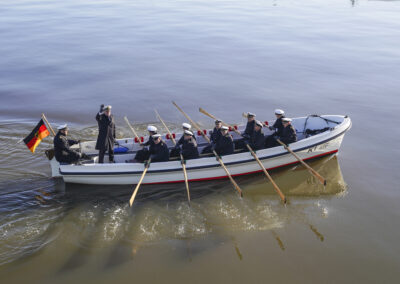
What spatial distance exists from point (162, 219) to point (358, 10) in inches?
1296

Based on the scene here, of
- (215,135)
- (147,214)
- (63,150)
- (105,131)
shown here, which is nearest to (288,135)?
(215,135)

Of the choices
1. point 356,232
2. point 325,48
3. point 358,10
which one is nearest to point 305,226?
point 356,232

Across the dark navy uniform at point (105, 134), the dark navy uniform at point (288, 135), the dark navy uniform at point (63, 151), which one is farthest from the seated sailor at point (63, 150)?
the dark navy uniform at point (288, 135)

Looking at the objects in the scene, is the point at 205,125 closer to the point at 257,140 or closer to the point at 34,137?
the point at 257,140

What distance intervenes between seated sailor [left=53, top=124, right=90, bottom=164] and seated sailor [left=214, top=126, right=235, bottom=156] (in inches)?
150

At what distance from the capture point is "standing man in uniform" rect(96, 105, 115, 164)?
31.3 ft

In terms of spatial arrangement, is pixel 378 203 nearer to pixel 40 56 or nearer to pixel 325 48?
pixel 325 48

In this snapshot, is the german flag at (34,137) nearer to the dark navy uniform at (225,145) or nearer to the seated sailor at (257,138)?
the dark navy uniform at (225,145)

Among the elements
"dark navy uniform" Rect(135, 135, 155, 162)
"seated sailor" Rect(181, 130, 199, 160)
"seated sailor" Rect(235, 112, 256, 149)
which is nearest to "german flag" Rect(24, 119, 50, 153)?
"dark navy uniform" Rect(135, 135, 155, 162)

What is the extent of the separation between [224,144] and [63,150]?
4.31m

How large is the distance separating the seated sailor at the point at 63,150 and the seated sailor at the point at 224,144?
3800 millimetres

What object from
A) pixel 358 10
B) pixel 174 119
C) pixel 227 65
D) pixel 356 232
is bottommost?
pixel 356 232

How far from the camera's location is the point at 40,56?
20.6 metres

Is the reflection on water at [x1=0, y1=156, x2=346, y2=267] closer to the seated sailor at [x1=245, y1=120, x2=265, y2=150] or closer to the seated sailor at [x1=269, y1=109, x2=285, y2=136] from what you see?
the seated sailor at [x1=245, y1=120, x2=265, y2=150]
